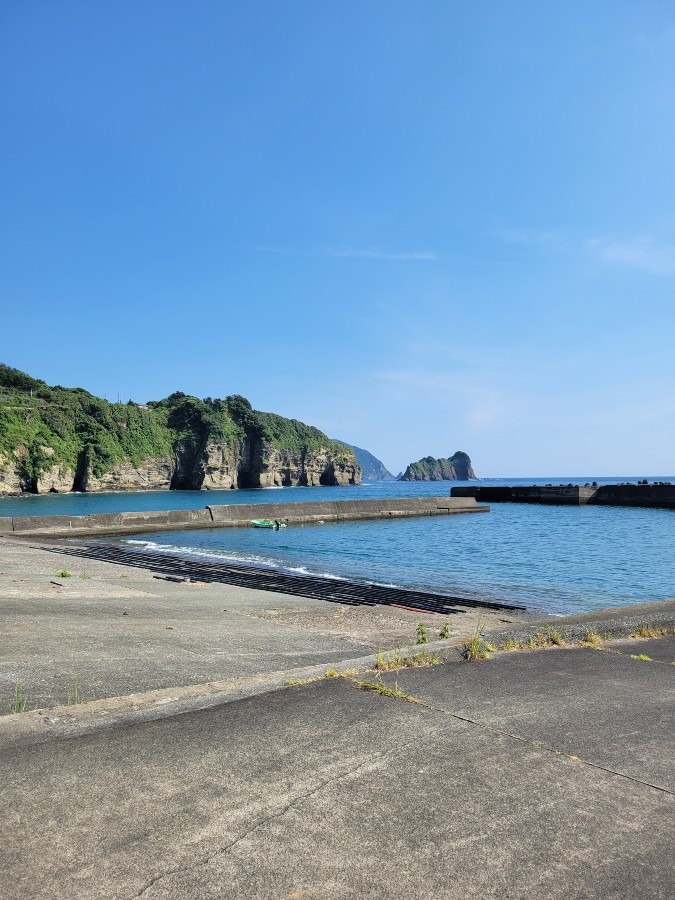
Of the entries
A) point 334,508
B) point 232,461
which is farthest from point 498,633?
point 232,461

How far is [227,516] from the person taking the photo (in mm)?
40750

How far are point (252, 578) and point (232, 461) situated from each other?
14945 cm

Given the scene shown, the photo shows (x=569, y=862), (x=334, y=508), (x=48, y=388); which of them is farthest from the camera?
(x=48, y=388)

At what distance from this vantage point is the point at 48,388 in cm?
15038

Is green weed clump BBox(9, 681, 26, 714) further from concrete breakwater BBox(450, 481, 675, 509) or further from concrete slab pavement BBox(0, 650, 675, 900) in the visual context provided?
concrete breakwater BBox(450, 481, 675, 509)

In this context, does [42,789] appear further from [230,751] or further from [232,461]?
[232,461]

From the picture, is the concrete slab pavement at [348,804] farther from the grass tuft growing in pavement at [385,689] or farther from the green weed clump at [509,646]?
the green weed clump at [509,646]

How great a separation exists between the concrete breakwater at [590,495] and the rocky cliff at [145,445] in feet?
260

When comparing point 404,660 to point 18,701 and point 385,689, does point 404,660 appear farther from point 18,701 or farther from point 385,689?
point 18,701

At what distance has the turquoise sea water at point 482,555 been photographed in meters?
18.0

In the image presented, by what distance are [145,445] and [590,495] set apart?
106 meters

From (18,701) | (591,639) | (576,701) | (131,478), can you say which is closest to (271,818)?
(18,701)

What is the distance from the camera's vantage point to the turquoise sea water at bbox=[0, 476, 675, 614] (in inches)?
709

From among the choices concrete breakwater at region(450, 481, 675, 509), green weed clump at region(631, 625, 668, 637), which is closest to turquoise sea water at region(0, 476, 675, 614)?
green weed clump at region(631, 625, 668, 637)
